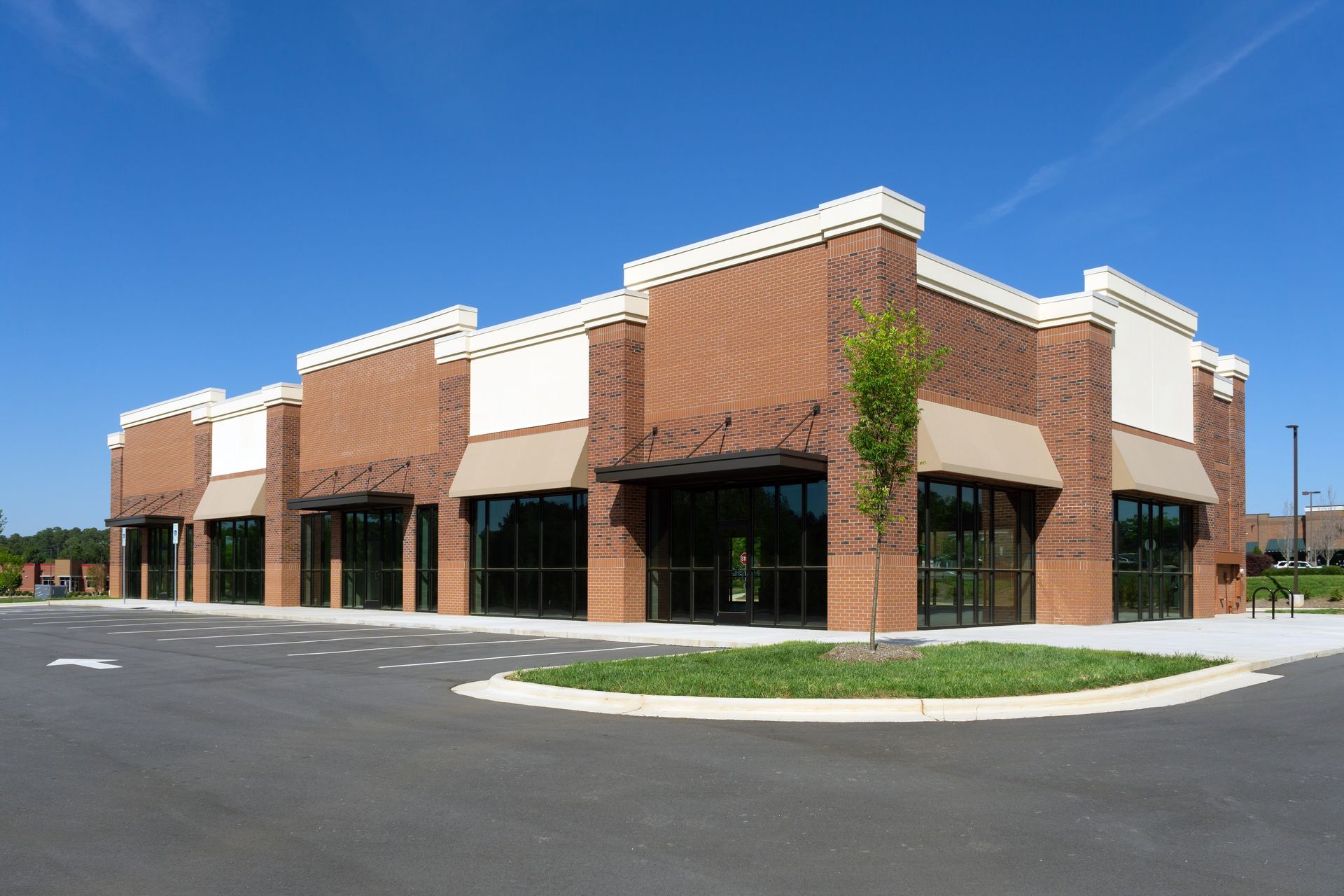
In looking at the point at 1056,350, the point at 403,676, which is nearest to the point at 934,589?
the point at 1056,350

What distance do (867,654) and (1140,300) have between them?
1699 cm

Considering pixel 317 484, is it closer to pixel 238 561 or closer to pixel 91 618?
pixel 238 561

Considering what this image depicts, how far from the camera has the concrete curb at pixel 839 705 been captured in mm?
11289

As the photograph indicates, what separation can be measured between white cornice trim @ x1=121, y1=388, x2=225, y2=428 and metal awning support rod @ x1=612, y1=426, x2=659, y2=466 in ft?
77.6

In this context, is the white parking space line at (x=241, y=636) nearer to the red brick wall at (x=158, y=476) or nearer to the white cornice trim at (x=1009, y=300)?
the white cornice trim at (x=1009, y=300)

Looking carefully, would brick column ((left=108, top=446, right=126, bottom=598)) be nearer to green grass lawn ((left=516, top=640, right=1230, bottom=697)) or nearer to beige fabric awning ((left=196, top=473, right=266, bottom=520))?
beige fabric awning ((left=196, top=473, right=266, bottom=520))

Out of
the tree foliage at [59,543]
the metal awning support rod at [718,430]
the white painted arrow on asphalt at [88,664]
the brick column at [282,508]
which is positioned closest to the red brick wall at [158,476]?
the brick column at [282,508]

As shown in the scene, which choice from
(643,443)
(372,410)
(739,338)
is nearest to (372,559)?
(372,410)

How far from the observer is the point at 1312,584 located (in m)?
50.5

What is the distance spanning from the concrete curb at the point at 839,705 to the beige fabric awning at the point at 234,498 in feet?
92.4

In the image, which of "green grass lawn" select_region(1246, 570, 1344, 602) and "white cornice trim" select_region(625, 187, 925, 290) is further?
"green grass lawn" select_region(1246, 570, 1344, 602)

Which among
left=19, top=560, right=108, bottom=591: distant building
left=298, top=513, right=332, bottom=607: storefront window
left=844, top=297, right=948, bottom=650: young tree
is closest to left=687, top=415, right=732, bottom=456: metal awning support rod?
left=844, top=297, right=948, bottom=650: young tree

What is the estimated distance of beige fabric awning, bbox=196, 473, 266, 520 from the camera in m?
38.6

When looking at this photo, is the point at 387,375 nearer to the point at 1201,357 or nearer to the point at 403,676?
the point at 403,676
